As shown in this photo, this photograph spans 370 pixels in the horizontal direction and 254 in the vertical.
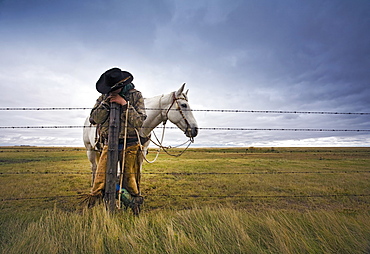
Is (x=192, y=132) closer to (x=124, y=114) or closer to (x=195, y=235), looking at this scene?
(x=124, y=114)

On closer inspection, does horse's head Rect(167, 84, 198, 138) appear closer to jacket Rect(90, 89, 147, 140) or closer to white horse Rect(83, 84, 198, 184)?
white horse Rect(83, 84, 198, 184)

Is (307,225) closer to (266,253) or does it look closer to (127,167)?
(266,253)

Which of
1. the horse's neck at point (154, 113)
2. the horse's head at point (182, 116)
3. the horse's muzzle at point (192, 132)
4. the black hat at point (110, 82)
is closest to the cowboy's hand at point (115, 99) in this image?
the black hat at point (110, 82)

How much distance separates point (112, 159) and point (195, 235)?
1574 mm

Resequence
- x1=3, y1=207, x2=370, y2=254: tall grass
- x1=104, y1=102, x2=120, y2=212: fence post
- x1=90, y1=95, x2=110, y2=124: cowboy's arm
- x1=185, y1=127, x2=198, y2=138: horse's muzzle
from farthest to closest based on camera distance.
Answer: x1=185, y1=127, x2=198, y2=138: horse's muzzle → x1=90, y1=95, x2=110, y2=124: cowboy's arm → x1=104, y1=102, x2=120, y2=212: fence post → x1=3, y1=207, x2=370, y2=254: tall grass

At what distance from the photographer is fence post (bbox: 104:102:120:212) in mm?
2719

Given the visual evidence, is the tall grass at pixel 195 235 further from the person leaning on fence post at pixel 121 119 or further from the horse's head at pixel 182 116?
the horse's head at pixel 182 116

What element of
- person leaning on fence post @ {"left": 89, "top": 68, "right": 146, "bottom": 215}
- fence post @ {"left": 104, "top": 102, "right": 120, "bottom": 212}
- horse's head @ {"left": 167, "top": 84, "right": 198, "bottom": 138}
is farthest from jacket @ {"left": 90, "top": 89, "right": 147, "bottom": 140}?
horse's head @ {"left": 167, "top": 84, "right": 198, "bottom": 138}

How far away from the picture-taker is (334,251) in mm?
2035

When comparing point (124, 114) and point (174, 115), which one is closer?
point (124, 114)

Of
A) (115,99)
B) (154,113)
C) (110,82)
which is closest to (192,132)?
(154,113)

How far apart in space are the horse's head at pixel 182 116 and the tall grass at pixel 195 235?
1870mm

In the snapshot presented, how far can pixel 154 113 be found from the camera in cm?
422

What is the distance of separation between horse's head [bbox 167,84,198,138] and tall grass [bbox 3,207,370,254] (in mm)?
1870
